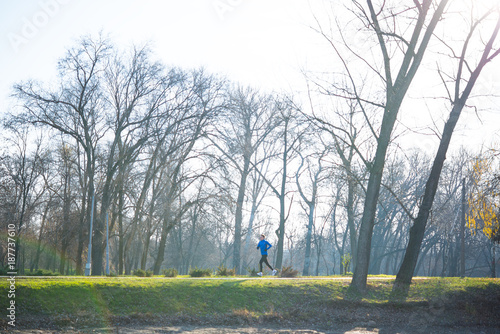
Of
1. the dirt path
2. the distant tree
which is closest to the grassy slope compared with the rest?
the dirt path

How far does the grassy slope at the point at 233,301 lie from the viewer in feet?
36.8

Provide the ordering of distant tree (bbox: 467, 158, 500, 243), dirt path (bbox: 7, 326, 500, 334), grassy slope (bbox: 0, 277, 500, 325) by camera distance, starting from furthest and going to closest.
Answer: distant tree (bbox: 467, 158, 500, 243), grassy slope (bbox: 0, 277, 500, 325), dirt path (bbox: 7, 326, 500, 334)

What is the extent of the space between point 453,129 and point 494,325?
6887 mm

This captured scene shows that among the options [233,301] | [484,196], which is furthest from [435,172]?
[233,301]

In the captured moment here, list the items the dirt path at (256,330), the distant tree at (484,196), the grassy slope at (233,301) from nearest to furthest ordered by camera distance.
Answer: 1. the dirt path at (256,330)
2. the grassy slope at (233,301)
3. the distant tree at (484,196)

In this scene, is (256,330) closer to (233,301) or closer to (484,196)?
(233,301)

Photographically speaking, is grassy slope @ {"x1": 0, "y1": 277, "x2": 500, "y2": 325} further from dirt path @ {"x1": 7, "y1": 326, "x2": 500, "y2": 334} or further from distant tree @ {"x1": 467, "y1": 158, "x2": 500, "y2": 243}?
distant tree @ {"x1": 467, "y1": 158, "x2": 500, "y2": 243}

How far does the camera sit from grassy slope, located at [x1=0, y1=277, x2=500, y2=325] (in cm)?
1120

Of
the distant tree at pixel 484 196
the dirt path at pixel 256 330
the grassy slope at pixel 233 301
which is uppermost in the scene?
the distant tree at pixel 484 196

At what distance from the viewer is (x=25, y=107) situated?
80.3 feet

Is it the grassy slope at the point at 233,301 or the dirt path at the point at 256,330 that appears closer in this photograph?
the dirt path at the point at 256,330

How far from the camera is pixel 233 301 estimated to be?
13375 millimetres

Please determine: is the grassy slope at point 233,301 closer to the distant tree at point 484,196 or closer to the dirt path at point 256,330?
the dirt path at point 256,330

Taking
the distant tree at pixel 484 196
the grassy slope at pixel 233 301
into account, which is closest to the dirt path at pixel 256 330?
the grassy slope at pixel 233 301
